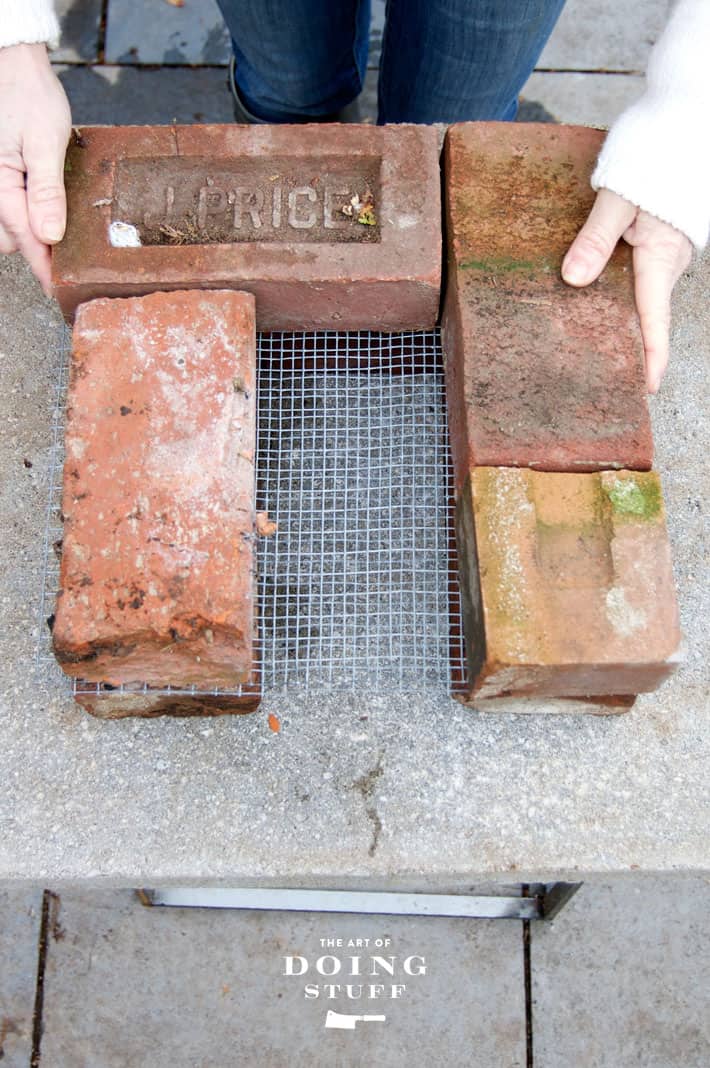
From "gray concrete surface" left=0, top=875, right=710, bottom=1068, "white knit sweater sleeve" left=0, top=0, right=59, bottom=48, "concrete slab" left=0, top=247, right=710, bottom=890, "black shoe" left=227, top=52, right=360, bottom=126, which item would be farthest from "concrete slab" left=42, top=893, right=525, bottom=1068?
"black shoe" left=227, top=52, right=360, bottom=126

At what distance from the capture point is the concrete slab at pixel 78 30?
370 centimetres

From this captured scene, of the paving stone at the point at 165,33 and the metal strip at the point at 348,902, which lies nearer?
the metal strip at the point at 348,902

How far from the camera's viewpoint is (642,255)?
2.05 metres

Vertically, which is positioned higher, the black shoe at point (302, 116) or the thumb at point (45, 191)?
the black shoe at point (302, 116)

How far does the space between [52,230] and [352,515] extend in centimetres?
99

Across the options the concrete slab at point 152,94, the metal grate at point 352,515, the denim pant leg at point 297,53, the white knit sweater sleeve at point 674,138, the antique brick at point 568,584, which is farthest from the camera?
the concrete slab at point 152,94

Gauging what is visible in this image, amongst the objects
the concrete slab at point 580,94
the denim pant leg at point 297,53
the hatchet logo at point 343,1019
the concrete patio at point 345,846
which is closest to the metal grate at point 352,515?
the concrete patio at point 345,846

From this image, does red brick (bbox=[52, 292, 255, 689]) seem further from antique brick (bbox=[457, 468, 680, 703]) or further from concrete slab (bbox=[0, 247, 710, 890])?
antique brick (bbox=[457, 468, 680, 703])

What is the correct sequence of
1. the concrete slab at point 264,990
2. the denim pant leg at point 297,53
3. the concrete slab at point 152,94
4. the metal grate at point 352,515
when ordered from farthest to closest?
the concrete slab at point 152,94 < the concrete slab at point 264,990 < the denim pant leg at point 297,53 < the metal grate at point 352,515

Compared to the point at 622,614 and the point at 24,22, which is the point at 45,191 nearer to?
the point at 24,22

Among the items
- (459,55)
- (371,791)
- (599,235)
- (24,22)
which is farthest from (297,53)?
(371,791)

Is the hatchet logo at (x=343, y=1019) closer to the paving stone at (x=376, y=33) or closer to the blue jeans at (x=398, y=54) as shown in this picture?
the blue jeans at (x=398, y=54)

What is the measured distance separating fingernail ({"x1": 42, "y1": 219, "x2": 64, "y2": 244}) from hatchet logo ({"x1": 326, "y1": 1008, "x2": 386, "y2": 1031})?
8.03ft

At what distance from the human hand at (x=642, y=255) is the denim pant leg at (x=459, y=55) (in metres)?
0.53
